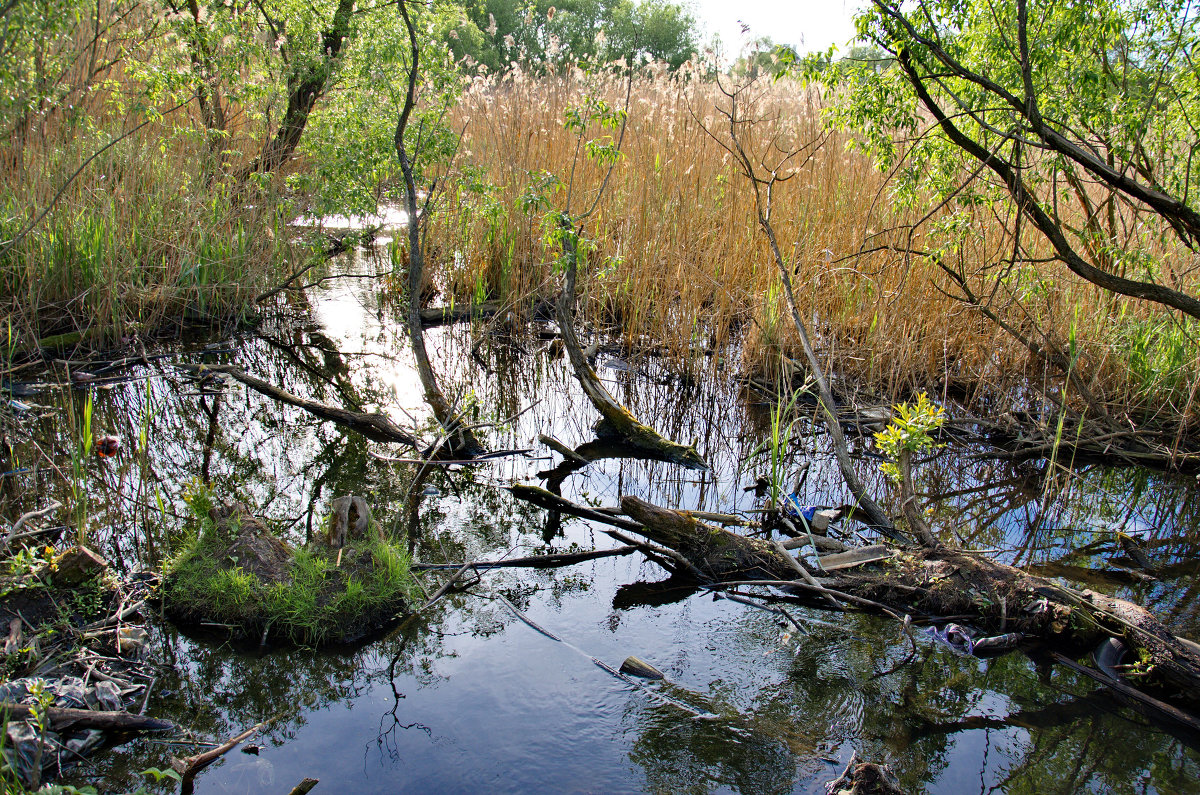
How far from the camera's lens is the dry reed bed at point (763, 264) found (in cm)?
416

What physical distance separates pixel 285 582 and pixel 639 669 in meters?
1.13

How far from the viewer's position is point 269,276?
566cm

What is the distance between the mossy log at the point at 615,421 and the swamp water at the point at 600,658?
0.09 meters

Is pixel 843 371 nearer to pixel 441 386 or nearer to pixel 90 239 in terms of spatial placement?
pixel 441 386

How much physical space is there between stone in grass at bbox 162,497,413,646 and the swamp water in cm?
8

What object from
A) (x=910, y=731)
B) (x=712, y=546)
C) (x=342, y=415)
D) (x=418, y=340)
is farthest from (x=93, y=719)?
(x=418, y=340)

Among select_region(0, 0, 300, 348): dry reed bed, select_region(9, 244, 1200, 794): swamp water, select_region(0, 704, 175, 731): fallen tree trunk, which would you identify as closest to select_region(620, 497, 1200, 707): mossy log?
select_region(9, 244, 1200, 794): swamp water

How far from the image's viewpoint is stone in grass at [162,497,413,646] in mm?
2363

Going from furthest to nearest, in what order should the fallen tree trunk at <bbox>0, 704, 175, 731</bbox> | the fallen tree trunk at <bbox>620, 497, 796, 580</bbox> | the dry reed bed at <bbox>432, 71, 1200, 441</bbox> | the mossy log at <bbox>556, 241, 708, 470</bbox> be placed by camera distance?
the dry reed bed at <bbox>432, 71, 1200, 441</bbox>
the mossy log at <bbox>556, 241, 708, 470</bbox>
the fallen tree trunk at <bbox>620, 497, 796, 580</bbox>
the fallen tree trunk at <bbox>0, 704, 175, 731</bbox>

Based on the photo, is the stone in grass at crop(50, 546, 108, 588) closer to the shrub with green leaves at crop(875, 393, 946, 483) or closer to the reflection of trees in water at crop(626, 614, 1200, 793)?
the reflection of trees in water at crop(626, 614, 1200, 793)

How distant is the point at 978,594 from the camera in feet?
8.36

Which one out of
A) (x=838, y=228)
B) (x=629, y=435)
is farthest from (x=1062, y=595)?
(x=838, y=228)

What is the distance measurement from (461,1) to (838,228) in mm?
3318

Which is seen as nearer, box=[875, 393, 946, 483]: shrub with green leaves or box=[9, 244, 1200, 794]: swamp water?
box=[9, 244, 1200, 794]: swamp water
